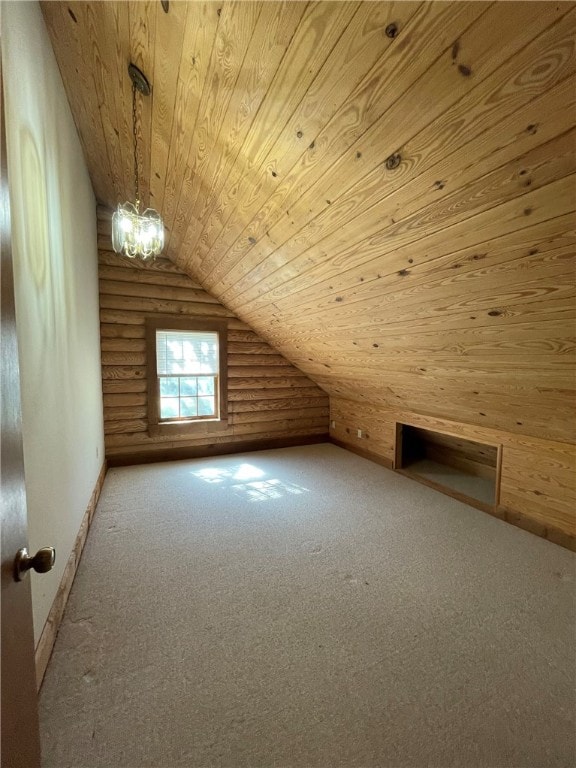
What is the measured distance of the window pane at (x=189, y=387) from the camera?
4383 mm

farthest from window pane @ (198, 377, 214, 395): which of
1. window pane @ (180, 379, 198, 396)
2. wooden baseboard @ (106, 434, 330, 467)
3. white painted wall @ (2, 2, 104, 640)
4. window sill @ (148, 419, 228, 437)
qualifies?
white painted wall @ (2, 2, 104, 640)

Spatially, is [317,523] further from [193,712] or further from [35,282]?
[35,282]

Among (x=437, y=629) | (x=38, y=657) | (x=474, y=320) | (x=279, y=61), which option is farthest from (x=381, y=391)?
(x=38, y=657)

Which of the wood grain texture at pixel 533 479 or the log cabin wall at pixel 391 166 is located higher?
the log cabin wall at pixel 391 166

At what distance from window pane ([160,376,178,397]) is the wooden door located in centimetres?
363

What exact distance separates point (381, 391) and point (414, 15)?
3202 mm

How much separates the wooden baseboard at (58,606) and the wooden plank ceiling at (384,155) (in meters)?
2.49

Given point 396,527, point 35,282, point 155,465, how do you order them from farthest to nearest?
point 155,465 < point 396,527 < point 35,282

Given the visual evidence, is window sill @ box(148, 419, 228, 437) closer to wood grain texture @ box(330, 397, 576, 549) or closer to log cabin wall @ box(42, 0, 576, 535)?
log cabin wall @ box(42, 0, 576, 535)

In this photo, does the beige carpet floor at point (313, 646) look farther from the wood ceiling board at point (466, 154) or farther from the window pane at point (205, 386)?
the wood ceiling board at point (466, 154)

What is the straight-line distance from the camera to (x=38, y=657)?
133 centimetres

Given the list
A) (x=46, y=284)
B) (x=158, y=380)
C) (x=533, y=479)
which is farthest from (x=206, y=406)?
(x=533, y=479)

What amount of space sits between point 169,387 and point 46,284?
107 inches

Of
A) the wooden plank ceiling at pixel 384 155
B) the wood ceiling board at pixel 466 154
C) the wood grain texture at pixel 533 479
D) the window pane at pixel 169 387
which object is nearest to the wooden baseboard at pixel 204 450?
the window pane at pixel 169 387
